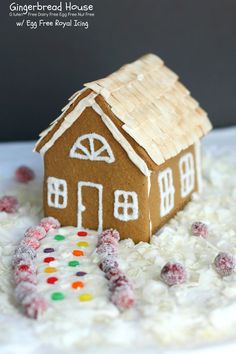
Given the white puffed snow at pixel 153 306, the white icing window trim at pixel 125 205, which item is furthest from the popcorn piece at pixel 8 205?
the white icing window trim at pixel 125 205

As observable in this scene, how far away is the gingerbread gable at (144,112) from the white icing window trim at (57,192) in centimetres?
9

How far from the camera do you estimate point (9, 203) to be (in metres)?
2.10

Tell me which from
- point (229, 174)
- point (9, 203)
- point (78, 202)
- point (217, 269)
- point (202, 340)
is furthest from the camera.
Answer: point (229, 174)

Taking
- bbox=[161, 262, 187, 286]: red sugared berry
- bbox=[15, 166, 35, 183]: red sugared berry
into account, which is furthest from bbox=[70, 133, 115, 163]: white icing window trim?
bbox=[15, 166, 35, 183]: red sugared berry

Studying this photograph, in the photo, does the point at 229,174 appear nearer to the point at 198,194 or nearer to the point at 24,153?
the point at 198,194

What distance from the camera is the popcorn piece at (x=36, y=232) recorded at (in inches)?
75.0

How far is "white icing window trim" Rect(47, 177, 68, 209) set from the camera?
6.43 ft

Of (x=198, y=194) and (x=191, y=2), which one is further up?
(x=191, y=2)

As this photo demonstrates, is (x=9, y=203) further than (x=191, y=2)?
No

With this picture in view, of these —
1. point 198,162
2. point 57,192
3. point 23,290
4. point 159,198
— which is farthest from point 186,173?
point 23,290

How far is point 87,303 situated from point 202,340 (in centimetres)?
28

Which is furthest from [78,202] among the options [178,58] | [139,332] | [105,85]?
[178,58]

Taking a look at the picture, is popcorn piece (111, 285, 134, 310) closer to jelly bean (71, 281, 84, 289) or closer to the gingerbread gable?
jelly bean (71, 281, 84, 289)

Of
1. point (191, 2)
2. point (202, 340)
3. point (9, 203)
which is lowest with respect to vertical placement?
point (202, 340)
